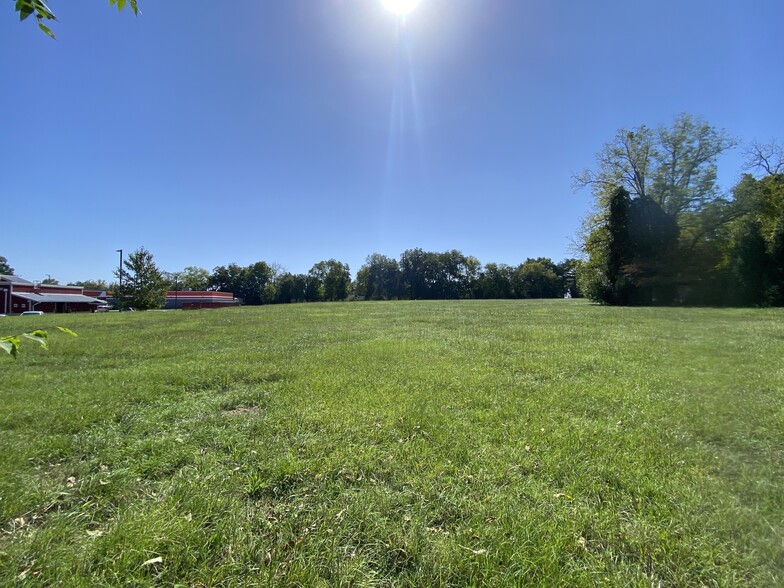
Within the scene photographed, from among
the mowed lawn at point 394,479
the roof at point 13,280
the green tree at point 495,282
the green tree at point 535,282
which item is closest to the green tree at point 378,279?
the green tree at point 495,282

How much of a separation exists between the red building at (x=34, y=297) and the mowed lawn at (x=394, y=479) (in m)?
59.9

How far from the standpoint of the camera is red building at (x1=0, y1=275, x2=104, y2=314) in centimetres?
4678

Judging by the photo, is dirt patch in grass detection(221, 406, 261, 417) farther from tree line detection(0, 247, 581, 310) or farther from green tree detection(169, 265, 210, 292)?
green tree detection(169, 265, 210, 292)

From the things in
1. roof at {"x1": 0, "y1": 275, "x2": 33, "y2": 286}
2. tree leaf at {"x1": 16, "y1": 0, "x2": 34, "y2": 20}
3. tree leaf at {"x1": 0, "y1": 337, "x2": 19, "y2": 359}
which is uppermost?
roof at {"x1": 0, "y1": 275, "x2": 33, "y2": 286}

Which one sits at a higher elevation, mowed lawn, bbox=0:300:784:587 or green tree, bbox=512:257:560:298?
green tree, bbox=512:257:560:298

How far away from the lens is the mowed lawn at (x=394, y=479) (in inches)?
76.4

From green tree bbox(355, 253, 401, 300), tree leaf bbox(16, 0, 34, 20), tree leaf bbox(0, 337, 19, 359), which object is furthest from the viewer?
green tree bbox(355, 253, 401, 300)

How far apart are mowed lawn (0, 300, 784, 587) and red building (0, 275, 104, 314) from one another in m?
59.9

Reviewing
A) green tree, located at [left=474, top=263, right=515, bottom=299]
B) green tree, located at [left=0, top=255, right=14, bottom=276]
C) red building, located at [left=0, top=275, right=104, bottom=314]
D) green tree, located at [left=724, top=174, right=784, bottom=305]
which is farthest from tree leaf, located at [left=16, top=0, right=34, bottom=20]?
green tree, located at [left=0, top=255, right=14, bottom=276]

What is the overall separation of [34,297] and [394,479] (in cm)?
6703

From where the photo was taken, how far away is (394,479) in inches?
109

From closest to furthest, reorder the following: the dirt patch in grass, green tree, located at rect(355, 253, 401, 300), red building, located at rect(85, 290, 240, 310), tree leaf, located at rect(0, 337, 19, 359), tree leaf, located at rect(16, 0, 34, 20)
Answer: tree leaf, located at rect(0, 337, 19, 359), tree leaf, located at rect(16, 0, 34, 20), the dirt patch in grass, red building, located at rect(85, 290, 240, 310), green tree, located at rect(355, 253, 401, 300)

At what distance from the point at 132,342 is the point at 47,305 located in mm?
60198

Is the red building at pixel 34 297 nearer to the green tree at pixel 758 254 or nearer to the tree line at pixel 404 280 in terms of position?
the tree line at pixel 404 280
